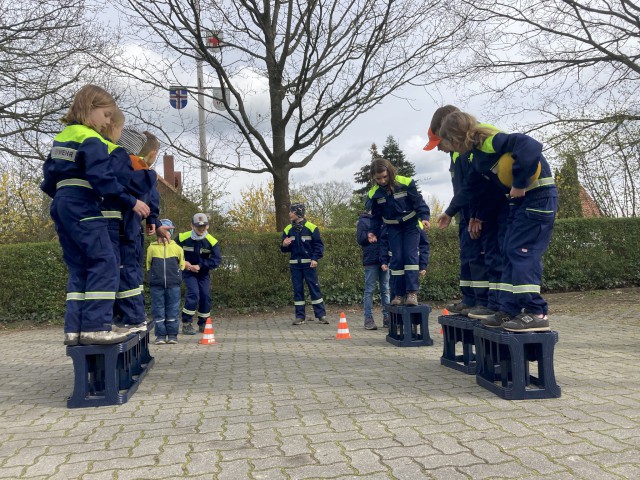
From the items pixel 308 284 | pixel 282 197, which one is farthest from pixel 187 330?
pixel 282 197

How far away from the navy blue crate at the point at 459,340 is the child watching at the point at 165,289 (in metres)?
4.55

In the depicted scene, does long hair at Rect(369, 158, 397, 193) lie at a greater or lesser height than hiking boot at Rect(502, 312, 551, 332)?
greater

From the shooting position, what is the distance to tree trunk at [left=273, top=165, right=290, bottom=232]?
45.1 ft

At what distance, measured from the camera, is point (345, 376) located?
5.11m

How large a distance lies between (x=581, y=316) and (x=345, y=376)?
22.7ft

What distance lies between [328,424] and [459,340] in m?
2.35

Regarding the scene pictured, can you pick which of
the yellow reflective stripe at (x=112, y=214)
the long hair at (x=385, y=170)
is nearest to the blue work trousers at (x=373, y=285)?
the long hair at (x=385, y=170)

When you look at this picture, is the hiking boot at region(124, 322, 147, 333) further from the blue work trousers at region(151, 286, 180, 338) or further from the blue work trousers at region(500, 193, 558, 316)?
the blue work trousers at region(151, 286, 180, 338)

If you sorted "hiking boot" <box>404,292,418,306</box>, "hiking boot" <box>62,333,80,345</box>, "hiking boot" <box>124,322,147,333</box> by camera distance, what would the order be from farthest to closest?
"hiking boot" <box>404,292,418,306</box>
"hiking boot" <box>124,322,147,333</box>
"hiking boot" <box>62,333,80,345</box>

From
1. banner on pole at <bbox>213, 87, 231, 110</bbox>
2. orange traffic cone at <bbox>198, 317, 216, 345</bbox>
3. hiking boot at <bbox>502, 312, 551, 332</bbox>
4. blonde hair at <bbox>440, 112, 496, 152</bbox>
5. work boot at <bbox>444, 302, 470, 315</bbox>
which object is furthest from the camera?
banner on pole at <bbox>213, 87, 231, 110</bbox>

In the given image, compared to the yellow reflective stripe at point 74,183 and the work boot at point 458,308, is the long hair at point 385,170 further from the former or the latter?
the yellow reflective stripe at point 74,183

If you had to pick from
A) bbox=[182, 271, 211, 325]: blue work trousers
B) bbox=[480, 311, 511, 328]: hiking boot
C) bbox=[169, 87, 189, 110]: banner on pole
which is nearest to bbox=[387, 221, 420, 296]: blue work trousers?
bbox=[480, 311, 511, 328]: hiking boot

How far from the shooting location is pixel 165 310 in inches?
341

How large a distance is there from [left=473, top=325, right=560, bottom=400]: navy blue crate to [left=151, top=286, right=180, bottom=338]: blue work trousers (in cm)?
550
